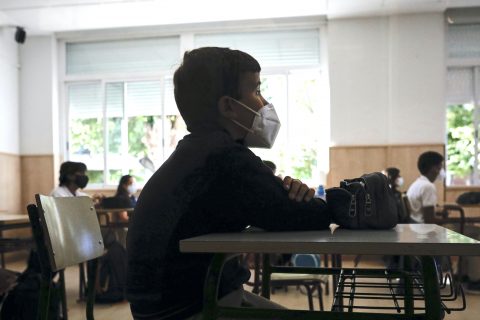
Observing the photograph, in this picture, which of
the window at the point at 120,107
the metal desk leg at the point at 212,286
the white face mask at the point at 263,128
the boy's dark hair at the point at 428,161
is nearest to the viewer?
the metal desk leg at the point at 212,286

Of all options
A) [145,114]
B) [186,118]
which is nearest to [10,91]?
[145,114]

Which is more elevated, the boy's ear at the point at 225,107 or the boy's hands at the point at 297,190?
the boy's ear at the point at 225,107

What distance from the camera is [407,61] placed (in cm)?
622

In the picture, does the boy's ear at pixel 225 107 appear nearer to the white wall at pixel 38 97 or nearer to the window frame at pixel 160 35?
the window frame at pixel 160 35

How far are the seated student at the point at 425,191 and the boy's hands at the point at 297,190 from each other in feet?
9.83

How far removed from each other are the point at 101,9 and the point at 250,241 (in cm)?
573

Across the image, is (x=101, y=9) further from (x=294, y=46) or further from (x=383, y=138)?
(x=383, y=138)

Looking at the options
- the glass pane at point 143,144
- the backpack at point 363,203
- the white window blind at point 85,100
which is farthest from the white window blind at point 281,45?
the backpack at point 363,203

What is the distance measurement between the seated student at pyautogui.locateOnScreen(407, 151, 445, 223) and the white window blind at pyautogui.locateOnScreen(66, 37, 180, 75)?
3.66 metres

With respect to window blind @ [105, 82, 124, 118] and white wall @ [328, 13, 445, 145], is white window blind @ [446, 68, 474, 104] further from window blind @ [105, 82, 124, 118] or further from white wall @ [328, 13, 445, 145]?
window blind @ [105, 82, 124, 118]

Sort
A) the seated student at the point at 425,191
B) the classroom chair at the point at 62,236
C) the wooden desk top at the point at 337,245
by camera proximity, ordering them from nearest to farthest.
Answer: the wooden desk top at the point at 337,245, the classroom chair at the point at 62,236, the seated student at the point at 425,191

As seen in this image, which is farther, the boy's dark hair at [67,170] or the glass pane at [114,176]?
the glass pane at [114,176]

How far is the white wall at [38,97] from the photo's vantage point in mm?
6973

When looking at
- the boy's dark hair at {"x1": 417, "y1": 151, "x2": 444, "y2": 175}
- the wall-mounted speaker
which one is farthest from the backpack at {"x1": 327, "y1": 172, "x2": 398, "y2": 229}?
the wall-mounted speaker
